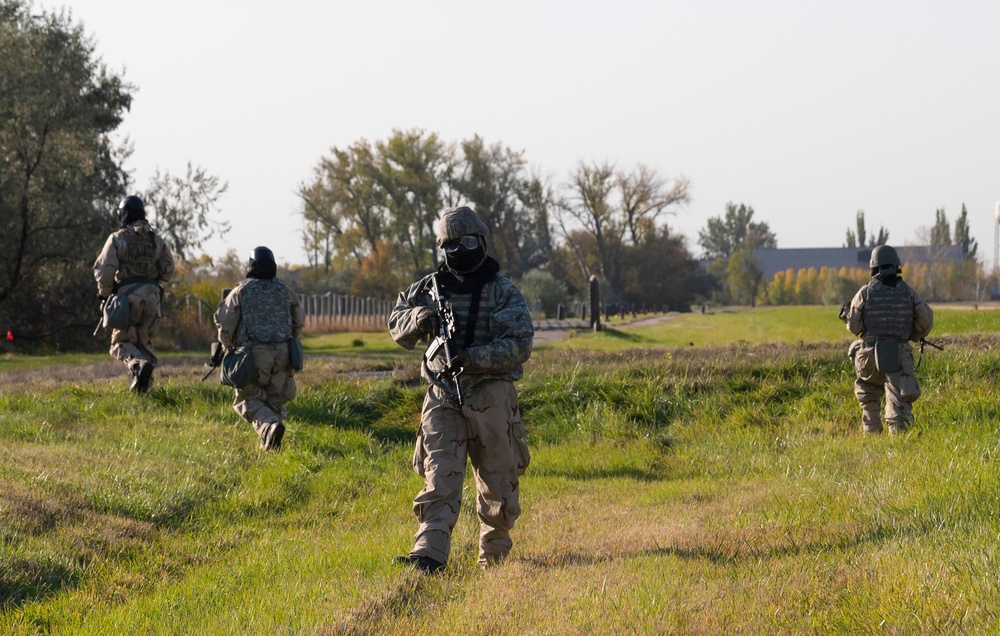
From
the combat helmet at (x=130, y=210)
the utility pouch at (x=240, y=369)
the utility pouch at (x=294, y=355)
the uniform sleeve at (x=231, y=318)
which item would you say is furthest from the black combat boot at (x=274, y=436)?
the combat helmet at (x=130, y=210)

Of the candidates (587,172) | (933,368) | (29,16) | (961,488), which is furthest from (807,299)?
(961,488)

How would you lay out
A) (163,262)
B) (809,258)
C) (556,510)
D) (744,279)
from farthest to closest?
(809,258) → (744,279) → (163,262) → (556,510)

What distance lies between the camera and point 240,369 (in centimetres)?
1061

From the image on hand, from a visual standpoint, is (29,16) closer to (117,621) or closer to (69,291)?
(69,291)

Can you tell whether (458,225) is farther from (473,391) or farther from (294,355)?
(294,355)

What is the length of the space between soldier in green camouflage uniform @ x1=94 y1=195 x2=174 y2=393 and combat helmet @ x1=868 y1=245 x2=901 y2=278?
740 cm

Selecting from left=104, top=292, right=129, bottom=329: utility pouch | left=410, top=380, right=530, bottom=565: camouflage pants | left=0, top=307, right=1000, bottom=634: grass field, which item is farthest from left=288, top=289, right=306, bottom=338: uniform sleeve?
left=410, top=380, right=530, bottom=565: camouflage pants

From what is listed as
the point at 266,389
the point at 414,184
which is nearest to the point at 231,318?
the point at 266,389

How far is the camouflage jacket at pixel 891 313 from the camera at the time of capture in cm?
1071

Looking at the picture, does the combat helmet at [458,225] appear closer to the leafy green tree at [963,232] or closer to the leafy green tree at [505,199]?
the leafy green tree at [505,199]

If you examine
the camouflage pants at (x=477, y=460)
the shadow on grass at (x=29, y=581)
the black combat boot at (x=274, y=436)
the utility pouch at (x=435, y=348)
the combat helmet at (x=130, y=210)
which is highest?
the combat helmet at (x=130, y=210)

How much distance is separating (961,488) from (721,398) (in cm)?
599

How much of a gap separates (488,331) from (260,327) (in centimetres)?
497

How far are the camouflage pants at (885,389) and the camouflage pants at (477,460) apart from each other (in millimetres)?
5597
